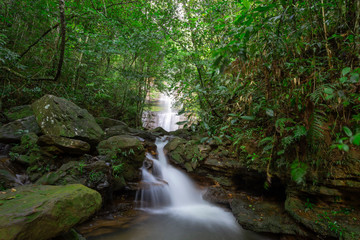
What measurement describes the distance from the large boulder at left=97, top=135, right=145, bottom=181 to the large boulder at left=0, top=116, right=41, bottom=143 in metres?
1.79

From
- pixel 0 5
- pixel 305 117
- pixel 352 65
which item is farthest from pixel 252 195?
pixel 0 5

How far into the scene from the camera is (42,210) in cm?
203

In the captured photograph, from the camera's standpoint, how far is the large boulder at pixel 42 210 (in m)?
1.80

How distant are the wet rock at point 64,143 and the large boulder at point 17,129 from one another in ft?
2.99

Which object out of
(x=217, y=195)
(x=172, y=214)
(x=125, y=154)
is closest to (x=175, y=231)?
(x=172, y=214)

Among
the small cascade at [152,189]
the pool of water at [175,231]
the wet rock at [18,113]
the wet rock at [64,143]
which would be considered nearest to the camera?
the pool of water at [175,231]

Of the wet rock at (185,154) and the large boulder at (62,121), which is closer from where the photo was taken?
the large boulder at (62,121)

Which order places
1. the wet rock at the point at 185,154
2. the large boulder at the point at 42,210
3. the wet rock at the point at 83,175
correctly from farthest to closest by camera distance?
the wet rock at the point at 185,154
the wet rock at the point at 83,175
the large boulder at the point at 42,210

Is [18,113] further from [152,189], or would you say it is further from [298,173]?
[298,173]

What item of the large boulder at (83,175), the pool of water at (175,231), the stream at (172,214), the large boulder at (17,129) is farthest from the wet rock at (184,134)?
the large boulder at (17,129)

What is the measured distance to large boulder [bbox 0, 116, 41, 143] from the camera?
4.35 m

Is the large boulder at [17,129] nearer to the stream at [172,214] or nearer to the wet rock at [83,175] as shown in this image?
the wet rock at [83,175]

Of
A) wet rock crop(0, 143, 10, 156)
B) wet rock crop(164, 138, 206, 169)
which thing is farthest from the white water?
wet rock crop(0, 143, 10, 156)

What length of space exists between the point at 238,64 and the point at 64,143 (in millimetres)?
4142
